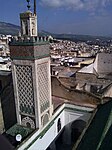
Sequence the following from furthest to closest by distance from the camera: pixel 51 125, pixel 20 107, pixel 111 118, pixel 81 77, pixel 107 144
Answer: pixel 81 77, pixel 51 125, pixel 20 107, pixel 111 118, pixel 107 144

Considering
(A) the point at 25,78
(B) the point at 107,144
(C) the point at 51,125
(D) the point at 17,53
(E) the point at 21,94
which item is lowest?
(C) the point at 51,125

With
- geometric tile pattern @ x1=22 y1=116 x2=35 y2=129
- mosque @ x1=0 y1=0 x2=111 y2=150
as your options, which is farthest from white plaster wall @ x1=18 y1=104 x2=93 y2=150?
geometric tile pattern @ x1=22 y1=116 x2=35 y2=129

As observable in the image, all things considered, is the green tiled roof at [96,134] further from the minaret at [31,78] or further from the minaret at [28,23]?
the minaret at [28,23]

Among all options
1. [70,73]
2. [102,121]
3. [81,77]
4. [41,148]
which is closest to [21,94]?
[41,148]

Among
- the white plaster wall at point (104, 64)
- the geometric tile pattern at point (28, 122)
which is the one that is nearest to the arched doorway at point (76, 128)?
the geometric tile pattern at point (28, 122)

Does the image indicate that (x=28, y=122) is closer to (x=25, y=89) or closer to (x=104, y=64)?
(x=25, y=89)

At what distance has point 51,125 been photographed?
24.4 ft

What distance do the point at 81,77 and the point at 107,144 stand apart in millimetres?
7825

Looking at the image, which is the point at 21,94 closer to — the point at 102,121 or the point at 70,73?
the point at 102,121

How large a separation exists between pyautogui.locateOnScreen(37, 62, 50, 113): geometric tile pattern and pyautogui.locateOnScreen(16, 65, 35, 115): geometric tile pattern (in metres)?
0.30

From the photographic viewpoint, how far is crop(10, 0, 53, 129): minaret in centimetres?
600

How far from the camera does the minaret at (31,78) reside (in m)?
6.00

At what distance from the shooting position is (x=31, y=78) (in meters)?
6.25

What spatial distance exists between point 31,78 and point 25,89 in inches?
19.6
